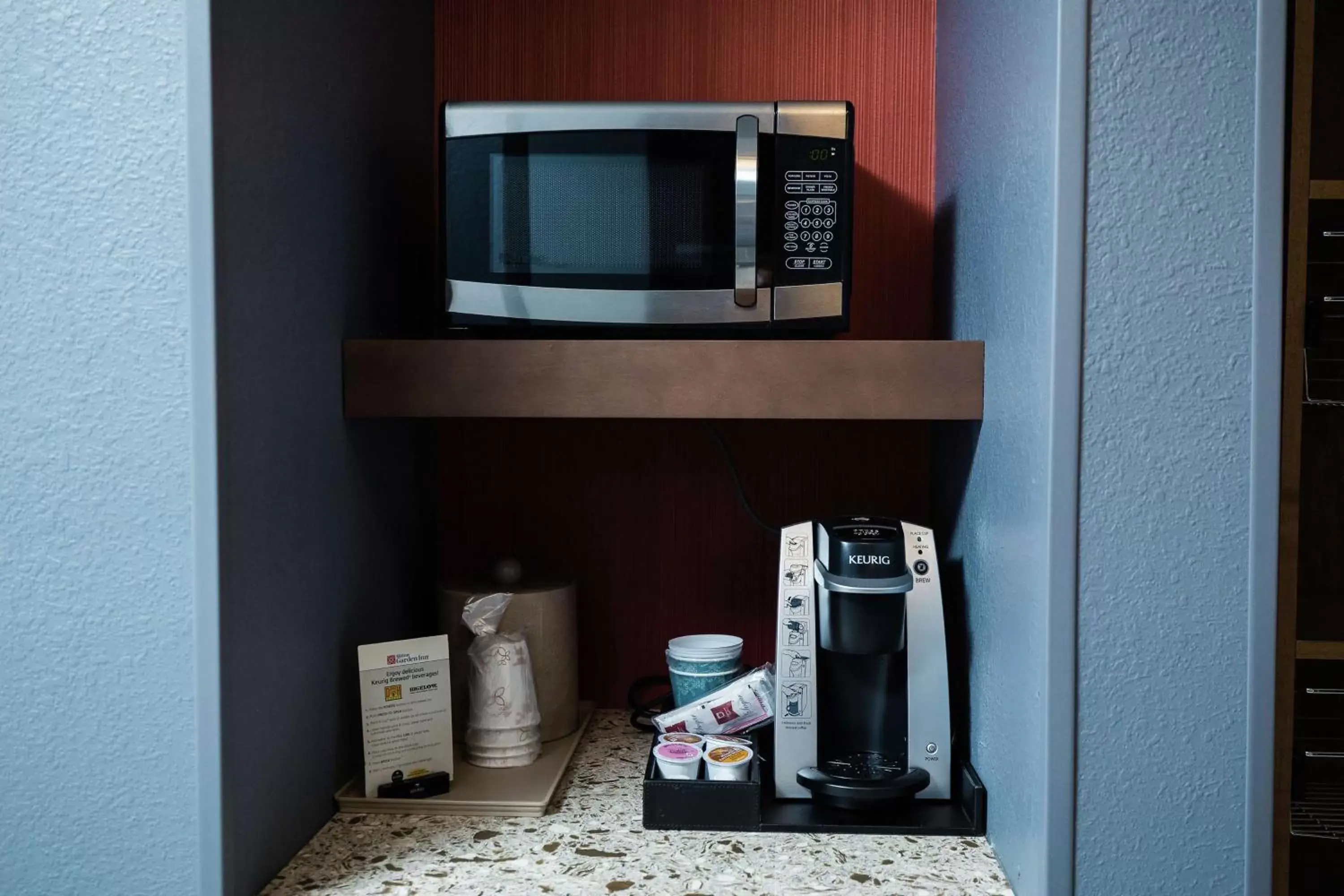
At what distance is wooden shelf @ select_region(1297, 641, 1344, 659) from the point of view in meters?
0.89

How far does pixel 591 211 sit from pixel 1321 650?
2.95 ft

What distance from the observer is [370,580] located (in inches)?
50.3

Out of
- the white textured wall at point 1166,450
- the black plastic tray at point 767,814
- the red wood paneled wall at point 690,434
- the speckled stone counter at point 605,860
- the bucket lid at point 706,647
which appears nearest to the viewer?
the white textured wall at point 1166,450

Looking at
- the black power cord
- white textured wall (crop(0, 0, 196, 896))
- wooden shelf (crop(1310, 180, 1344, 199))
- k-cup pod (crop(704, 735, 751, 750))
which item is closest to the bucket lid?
k-cup pod (crop(704, 735, 751, 750))

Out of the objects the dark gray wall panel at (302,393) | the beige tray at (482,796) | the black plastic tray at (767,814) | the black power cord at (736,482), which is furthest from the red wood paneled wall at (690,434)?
the black plastic tray at (767,814)

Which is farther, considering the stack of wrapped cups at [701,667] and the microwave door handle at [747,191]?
the stack of wrapped cups at [701,667]

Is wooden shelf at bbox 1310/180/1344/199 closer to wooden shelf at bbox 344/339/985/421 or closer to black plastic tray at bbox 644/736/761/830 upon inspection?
wooden shelf at bbox 344/339/985/421

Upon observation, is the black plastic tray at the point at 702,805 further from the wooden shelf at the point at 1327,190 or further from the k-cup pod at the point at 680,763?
the wooden shelf at the point at 1327,190

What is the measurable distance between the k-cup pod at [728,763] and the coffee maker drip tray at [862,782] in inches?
2.7

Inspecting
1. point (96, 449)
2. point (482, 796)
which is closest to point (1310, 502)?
point (482, 796)

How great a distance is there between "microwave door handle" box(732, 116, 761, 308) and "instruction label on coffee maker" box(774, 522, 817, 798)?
380 mm

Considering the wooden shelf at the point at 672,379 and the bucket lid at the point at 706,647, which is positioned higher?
the wooden shelf at the point at 672,379

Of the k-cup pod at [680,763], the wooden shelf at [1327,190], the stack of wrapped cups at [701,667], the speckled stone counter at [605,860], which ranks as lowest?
the speckled stone counter at [605,860]

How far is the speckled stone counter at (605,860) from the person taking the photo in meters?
0.97
